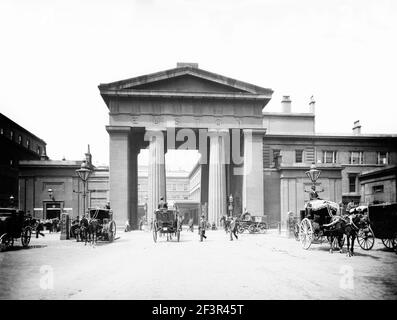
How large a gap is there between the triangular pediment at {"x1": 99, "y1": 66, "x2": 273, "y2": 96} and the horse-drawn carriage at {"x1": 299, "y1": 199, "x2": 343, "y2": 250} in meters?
25.5

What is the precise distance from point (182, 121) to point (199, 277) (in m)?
32.6

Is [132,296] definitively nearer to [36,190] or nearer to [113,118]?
[113,118]

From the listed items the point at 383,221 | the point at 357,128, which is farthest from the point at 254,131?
the point at 383,221

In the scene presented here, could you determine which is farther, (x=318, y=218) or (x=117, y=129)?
(x=117, y=129)

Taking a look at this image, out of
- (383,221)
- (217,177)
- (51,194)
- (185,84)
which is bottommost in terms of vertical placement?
(383,221)

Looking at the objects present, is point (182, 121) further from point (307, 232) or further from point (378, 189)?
point (307, 232)

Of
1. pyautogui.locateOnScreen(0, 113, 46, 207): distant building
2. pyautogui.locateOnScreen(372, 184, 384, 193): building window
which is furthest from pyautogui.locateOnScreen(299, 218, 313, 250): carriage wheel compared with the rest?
pyautogui.locateOnScreen(372, 184, 384, 193): building window

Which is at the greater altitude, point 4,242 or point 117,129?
point 117,129

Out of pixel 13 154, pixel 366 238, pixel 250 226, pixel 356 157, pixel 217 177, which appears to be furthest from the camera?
pixel 356 157

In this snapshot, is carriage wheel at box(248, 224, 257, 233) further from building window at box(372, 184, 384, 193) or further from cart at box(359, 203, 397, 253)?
building window at box(372, 184, 384, 193)

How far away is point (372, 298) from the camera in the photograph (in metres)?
7.78

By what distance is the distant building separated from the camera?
3519 centimetres

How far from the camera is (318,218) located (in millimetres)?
18094
